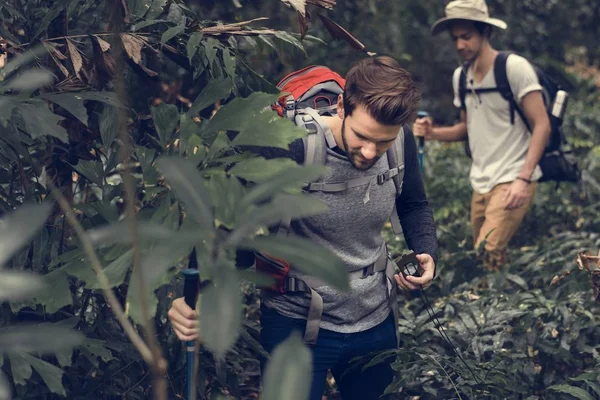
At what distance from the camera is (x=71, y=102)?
277 cm

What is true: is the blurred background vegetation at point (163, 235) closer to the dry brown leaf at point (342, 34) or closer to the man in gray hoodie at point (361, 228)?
the dry brown leaf at point (342, 34)

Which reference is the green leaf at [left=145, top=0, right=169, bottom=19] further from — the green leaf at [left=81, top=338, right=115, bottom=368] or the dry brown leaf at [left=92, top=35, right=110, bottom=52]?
the green leaf at [left=81, top=338, right=115, bottom=368]

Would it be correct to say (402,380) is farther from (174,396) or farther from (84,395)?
(84,395)

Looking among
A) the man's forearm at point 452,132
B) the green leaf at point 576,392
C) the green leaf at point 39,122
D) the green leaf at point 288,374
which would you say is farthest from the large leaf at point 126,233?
the man's forearm at point 452,132

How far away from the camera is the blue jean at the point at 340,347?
3092mm

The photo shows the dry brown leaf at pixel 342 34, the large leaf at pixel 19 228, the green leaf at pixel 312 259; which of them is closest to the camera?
the large leaf at pixel 19 228

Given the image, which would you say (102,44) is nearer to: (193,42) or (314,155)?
(193,42)

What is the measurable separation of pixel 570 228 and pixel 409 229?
417cm

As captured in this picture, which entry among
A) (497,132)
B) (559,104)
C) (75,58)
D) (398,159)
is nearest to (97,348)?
(75,58)

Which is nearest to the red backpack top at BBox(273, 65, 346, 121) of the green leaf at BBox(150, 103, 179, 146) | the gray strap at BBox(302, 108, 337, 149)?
the gray strap at BBox(302, 108, 337, 149)

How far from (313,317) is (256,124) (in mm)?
1069

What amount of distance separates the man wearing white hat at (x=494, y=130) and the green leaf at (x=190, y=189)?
4.32 m

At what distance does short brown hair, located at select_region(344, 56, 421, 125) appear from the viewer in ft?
9.23

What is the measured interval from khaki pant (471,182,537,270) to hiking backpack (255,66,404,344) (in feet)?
8.20
